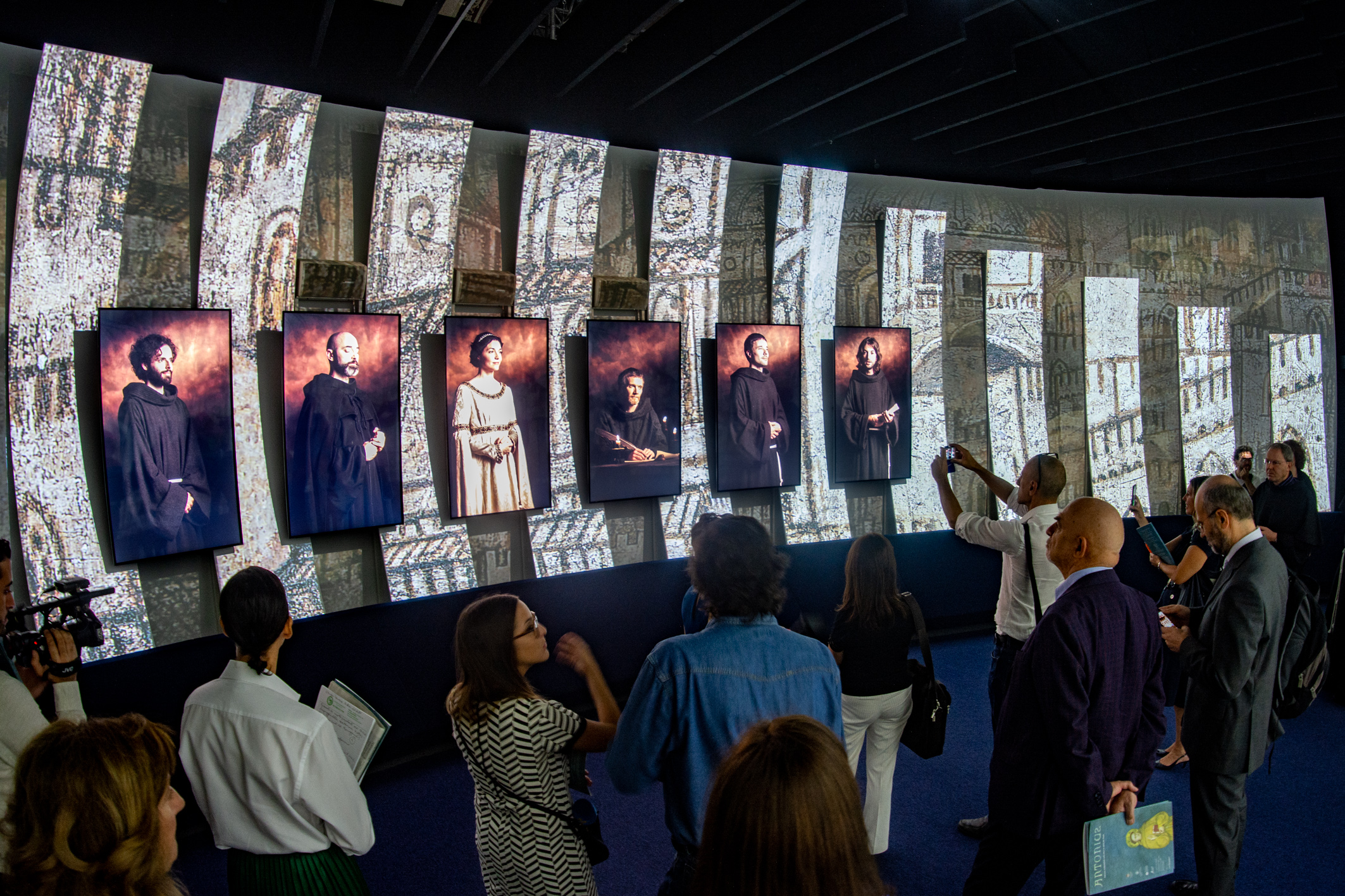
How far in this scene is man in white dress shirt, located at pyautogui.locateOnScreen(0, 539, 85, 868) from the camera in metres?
2.39

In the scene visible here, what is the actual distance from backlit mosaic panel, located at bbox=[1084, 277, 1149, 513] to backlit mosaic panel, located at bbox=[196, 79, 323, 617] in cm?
833

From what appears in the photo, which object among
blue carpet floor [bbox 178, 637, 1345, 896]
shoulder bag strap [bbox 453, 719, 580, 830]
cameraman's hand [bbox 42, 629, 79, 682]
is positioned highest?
cameraman's hand [bbox 42, 629, 79, 682]

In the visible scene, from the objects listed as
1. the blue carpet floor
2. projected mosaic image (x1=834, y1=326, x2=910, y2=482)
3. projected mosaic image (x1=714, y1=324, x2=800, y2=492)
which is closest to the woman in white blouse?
the blue carpet floor

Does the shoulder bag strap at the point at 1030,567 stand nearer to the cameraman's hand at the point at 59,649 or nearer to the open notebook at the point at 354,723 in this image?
the open notebook at the point at 354,723

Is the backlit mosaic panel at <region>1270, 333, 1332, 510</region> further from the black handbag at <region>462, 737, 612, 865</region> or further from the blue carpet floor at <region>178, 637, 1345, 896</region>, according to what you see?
the black handbag at <region>462, 737, 612, 865</region>

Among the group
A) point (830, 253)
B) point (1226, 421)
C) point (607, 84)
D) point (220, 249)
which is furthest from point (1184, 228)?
point (220, 249)

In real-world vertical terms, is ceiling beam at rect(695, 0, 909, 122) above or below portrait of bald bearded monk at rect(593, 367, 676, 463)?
above

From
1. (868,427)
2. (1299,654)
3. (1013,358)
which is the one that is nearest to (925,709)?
(1299,654)

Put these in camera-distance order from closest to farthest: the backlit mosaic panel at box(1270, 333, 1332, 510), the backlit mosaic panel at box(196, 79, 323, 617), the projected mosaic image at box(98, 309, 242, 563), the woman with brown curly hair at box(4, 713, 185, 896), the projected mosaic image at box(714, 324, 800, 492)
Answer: the woman with brown curly hair at box(4, 713, 185, 896), the projected mosaic image at box(98, 309, 242, 563), the backlit mosaic panel at box(196, 79, 323, 617), the projected mosaic image at box(714, 324, 800, 492), the backlit mosaic panel at box(1270, 333, 1332, 510)

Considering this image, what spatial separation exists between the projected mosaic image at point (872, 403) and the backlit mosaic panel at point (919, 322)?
165 mm

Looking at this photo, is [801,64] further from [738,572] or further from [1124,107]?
[738,572]

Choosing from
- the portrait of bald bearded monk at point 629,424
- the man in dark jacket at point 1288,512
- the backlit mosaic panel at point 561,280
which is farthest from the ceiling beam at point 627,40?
the man in dark jacket at point 1288,512

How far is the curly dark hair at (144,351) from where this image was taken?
502cm

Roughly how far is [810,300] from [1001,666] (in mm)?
4705
